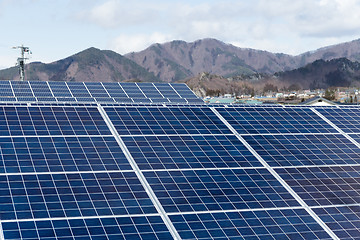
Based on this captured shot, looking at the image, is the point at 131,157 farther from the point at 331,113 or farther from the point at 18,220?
the point at 331,113

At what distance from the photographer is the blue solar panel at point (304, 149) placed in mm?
32219

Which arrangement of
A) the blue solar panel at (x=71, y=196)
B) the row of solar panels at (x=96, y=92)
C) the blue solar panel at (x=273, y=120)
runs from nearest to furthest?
the blue solar panel at (x=71, y=196)
the blue solar panel at (x=273, y=120)
the row of solar panels at (x=96, y=92)

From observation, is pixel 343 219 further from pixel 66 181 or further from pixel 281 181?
pixel 66 181

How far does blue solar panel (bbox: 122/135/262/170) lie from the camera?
29.6 m

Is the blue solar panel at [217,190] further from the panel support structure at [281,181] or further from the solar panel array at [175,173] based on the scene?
the panel support structure at [281,181]

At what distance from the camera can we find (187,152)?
101ft

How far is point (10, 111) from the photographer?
103ft

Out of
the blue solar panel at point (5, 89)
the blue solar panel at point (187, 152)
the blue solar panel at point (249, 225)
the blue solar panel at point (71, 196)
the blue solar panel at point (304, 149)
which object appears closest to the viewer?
the blue solar panel at point (71, 196)

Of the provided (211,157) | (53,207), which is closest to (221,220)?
(211,157)

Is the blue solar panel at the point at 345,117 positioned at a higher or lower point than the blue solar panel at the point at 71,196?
higher

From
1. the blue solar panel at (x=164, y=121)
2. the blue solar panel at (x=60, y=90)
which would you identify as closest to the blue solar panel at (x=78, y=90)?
the blue solar panel at (x=60, y=90)

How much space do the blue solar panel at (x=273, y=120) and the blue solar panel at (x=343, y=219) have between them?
322 inches

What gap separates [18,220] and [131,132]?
10.3m

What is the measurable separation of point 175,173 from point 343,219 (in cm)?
865
